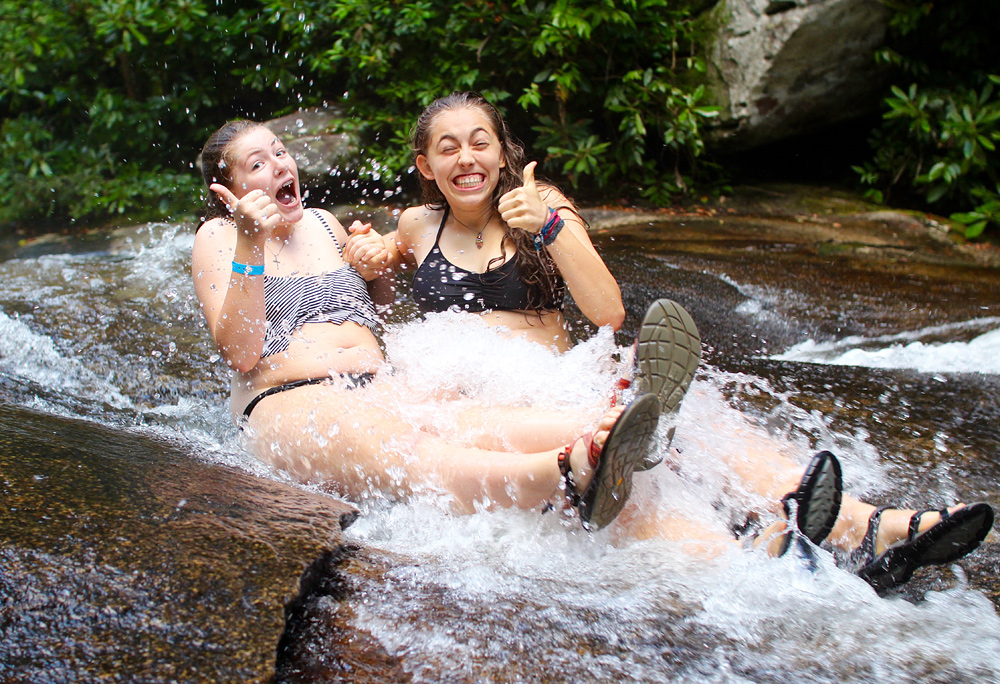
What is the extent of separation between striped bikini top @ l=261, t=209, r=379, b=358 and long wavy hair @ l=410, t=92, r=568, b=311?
52 cm

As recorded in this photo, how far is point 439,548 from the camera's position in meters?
1.93

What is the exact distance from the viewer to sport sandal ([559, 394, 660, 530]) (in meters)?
1.70

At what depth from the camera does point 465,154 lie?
2.58m

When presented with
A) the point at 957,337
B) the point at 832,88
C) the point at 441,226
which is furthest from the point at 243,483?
the point at 832,88

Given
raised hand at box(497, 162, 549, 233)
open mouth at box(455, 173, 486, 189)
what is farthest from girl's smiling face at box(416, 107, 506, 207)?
raised hand at box(497, 162, 549, 233)

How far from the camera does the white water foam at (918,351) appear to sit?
3238 millimetres

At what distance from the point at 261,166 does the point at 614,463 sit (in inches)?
65.5

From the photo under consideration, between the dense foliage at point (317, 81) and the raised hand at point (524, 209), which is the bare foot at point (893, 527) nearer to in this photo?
the raised hand at point (524, 209)

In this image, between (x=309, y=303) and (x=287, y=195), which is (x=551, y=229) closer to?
(x=309, y=303)

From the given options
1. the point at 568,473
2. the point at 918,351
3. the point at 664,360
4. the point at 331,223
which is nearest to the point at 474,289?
the point at 331,223

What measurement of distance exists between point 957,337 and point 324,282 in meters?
2.95

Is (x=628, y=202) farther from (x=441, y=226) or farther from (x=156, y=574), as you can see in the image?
(x=156, y=574)

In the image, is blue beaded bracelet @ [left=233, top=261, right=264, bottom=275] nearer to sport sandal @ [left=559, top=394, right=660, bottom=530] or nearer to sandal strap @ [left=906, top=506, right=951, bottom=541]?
sport sandal @ [left=559, top=394, right=660, bottom=530]

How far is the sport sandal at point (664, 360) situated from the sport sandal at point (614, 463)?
18 cm
